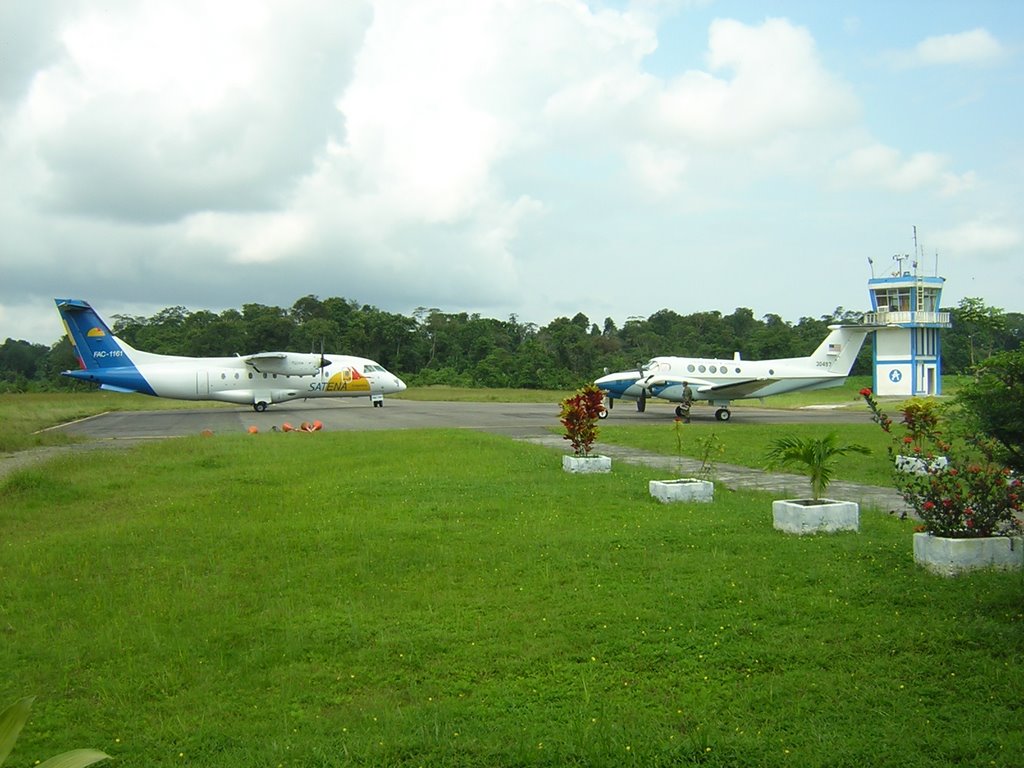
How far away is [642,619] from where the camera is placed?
614cm

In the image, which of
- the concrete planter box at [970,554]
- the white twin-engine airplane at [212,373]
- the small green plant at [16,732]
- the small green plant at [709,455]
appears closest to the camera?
the small green plant at [16,732]

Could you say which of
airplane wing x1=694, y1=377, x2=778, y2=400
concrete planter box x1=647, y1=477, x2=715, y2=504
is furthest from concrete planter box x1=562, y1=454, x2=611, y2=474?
airplane wing x1=694, y1=377, x2=778, y2=400

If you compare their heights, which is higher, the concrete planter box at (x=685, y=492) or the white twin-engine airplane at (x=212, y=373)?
the white twin-engine airplane at (x=212, y=373)

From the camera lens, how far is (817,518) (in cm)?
882

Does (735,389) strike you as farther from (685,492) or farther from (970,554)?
(970,554)

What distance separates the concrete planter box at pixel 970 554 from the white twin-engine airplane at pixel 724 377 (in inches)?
1009

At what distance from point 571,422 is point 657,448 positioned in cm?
→ 601

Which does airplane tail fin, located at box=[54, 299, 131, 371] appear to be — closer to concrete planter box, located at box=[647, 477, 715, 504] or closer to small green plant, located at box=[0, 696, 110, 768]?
concrete planter box, located at box=[647, 477, 715, 504]

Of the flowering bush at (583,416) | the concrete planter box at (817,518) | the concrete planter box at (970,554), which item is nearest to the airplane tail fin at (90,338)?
the flowering bush at (583,416)

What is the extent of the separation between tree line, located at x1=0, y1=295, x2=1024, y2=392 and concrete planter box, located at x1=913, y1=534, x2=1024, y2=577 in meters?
56.4

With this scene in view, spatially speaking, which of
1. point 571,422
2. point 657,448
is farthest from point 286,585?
point 657,448

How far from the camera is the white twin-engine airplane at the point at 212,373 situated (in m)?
37.6

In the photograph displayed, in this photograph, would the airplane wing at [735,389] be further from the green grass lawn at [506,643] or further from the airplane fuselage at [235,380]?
the green grass lawn at [506,643]

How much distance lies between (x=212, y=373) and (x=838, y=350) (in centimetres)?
2859
